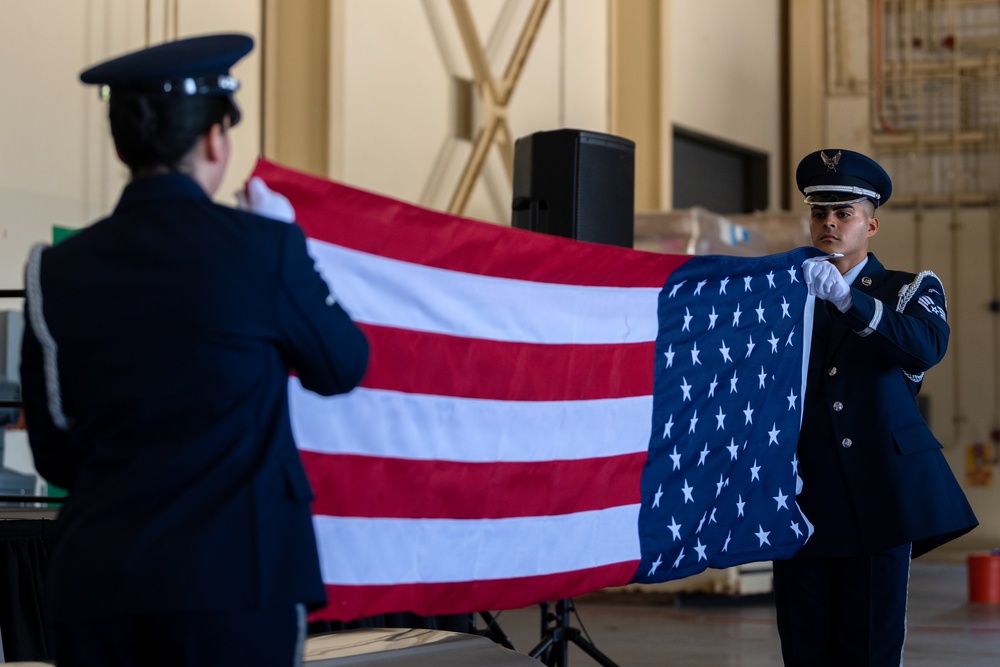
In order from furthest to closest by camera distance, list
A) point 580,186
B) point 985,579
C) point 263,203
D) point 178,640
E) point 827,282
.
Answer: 1. point 985,579
2. point 580,186
3. point 827,282
4. point 263,203
5. point 178,640

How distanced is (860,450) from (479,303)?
2.75ft

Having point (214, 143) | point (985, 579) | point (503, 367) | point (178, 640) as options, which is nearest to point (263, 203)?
point (214, 143)

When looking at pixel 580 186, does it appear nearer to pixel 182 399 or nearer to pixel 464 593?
pixel 464 593

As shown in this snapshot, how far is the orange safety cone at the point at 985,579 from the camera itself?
6.20m

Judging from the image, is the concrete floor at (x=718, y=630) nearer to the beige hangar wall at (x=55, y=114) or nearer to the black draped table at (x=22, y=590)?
the black draped table at (x=22, y=590)

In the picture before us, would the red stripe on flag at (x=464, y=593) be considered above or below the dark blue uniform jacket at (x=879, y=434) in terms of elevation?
below

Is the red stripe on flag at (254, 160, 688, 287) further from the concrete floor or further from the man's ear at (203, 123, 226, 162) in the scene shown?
the concrete floor

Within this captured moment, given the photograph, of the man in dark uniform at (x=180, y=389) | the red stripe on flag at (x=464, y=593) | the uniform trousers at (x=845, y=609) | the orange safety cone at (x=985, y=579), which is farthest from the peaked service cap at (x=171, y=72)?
the orange safety cone at (x=985, y=579)

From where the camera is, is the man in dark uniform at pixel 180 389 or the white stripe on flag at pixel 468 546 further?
the white stripe on flag at pixel 468 546

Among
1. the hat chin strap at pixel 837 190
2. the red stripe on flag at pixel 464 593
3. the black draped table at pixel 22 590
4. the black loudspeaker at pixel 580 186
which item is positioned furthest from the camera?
the black loudspeaker at pixel 580 186

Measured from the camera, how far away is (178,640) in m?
1.17

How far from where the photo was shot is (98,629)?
1.19 metres

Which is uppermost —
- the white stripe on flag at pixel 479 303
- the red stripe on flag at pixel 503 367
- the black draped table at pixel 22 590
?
the white stripe on flag at pixel 479 303

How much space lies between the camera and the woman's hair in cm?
124
